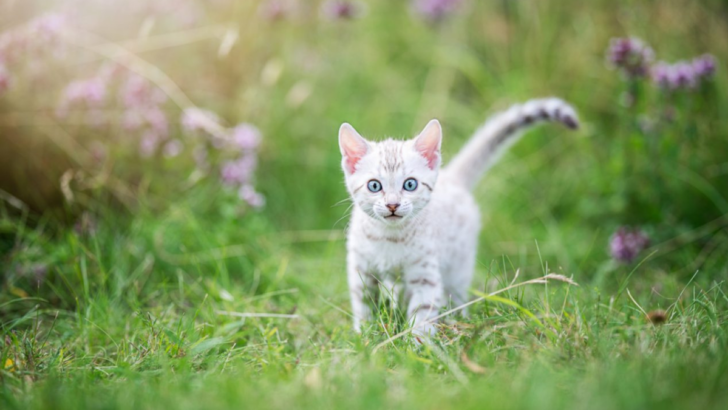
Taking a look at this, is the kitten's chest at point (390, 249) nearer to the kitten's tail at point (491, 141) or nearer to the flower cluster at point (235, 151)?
the kitten's tail at point (491, 141)

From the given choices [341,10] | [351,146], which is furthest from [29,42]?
[351,146]

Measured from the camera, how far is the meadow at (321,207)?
6.39 feet

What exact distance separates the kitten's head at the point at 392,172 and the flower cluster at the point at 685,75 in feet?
5.23

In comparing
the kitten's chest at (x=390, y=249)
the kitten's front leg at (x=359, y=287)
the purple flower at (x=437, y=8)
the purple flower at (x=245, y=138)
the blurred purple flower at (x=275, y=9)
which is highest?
the purple flower at (x=437, y=8)

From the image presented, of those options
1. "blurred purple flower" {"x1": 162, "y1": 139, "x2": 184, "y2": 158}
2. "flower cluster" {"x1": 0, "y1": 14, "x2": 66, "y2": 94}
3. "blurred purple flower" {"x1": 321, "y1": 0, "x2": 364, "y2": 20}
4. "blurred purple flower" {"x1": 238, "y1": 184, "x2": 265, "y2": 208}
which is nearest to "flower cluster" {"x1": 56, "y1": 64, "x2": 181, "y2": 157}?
"blurred purple flower" {"x1": 162, "y1": 139, "x2": 184, "y2": 158}

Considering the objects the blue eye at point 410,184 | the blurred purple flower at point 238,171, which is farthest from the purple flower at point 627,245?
the blurred purple flower at point 238,171

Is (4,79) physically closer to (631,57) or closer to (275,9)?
(275,9)

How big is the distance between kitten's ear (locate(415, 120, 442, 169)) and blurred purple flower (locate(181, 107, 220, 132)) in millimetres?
1309

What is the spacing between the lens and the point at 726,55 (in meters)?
3.90

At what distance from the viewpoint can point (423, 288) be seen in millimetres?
2527

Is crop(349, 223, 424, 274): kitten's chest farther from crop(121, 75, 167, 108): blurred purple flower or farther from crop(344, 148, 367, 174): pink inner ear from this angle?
crop(121, 75, 167, 108): blurred purple flower

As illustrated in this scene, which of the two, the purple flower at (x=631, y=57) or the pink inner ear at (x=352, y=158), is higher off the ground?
the purple flower at (x=631, y=57)

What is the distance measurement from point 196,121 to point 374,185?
1.39m

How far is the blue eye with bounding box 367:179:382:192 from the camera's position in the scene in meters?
2.39
